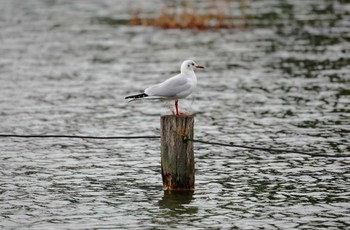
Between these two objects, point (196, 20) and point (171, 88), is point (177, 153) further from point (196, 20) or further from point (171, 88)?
point (196, 20)

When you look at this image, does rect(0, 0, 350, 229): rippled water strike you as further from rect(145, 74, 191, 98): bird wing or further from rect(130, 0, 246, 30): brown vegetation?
rect(145, 74, 191, 98): bird wing

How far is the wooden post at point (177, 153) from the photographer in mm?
13057

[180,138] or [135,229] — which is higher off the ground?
[180,138]

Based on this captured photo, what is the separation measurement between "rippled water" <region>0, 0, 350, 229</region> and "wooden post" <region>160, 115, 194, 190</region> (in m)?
0.24

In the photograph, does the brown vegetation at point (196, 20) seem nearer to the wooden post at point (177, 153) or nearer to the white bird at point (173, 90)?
the white bird at point (173, 90)

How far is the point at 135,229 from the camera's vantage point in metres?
11.8

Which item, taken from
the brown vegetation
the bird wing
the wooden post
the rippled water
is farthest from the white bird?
the brown vegetation

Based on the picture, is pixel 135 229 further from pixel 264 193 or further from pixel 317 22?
pixel 317 22

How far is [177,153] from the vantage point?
1323 centimetres

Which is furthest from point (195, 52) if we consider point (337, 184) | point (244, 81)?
point (337, 184)

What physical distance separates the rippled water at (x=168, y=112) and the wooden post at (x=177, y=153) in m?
0.24

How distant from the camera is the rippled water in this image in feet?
41.9

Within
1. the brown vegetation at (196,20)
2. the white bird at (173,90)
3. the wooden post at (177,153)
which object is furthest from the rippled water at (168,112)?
the white bird at (173,90)

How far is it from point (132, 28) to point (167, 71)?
40.5 feet
